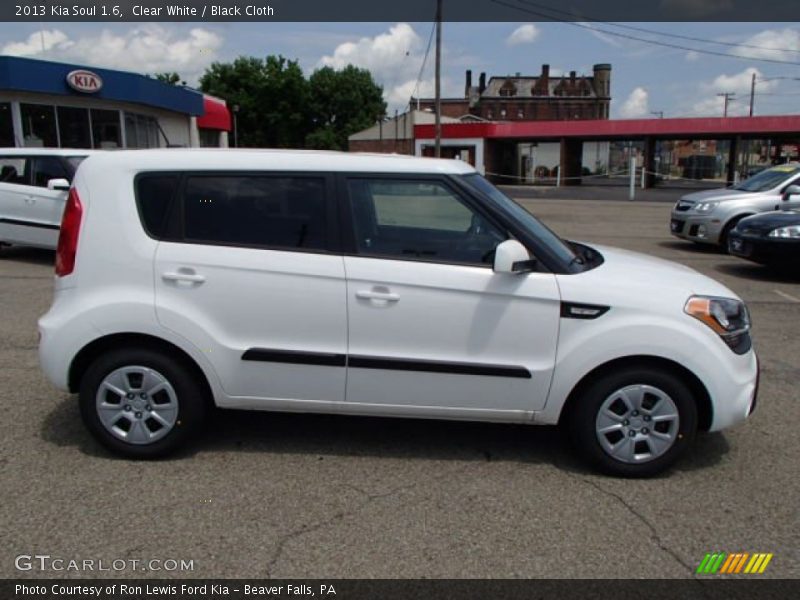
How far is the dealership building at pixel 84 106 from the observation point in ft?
62.8

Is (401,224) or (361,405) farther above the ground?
(401,224)

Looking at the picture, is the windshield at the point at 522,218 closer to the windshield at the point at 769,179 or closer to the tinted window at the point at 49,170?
the tinted window at the point at 49,170

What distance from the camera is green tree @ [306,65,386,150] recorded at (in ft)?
244

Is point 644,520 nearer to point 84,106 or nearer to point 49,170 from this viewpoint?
point 49,170

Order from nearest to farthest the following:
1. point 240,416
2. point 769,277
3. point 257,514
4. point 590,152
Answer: point 257,514, point 240,416, point 769,277, point 590,152

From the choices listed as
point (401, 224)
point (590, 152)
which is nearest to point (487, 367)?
point (401, 224)

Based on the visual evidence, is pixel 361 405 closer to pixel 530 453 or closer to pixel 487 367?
pixel 487 367

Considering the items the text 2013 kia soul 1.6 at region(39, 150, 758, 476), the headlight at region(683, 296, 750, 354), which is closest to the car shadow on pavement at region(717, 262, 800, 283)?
the headlight at region(683, 296, 750, 354)

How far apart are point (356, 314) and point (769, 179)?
471 inches

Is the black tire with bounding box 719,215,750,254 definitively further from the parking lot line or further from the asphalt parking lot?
the asphalt parking lot

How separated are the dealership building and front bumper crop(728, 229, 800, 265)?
1872 cm
